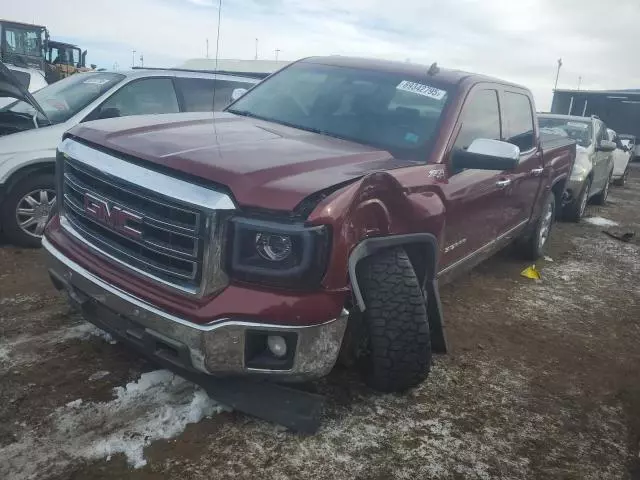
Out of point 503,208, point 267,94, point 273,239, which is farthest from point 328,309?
point 503,208

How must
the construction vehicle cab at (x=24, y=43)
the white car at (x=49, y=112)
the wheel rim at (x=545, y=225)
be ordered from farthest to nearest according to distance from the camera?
the construction vehicle cab at (x=24, y=43) → the wheel rim at (x=545, y=225) → the white car at (x=49, y=112)

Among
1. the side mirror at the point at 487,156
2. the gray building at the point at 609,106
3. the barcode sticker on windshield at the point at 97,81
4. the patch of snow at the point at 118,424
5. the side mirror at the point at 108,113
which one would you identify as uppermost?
the gray building at the point at 609,106

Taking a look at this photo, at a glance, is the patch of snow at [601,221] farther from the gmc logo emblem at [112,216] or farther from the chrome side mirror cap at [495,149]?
the gmc logo emblem at [112,216]

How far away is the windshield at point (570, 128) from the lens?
9308 millimetres

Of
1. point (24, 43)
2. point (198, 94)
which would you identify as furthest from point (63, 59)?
point (198, 94)

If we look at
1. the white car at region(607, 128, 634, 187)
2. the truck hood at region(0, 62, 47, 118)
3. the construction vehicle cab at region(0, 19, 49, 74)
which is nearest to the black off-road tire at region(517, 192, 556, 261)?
the truck hood at region(0, 62, 47, 118)

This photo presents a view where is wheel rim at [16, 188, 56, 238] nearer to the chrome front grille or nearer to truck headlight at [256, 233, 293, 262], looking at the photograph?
the chrome front grille

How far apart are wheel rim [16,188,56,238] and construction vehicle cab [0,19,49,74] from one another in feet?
43.2

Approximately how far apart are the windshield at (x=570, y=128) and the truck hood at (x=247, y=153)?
7.27 m

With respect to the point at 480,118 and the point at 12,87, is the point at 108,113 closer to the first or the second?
the point at 12,87

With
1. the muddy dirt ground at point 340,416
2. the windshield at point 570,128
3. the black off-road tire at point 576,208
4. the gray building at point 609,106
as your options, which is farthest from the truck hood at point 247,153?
the gray building at point 609,106

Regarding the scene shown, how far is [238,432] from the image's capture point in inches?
104

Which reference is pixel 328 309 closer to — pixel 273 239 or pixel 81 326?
pixel 273 239

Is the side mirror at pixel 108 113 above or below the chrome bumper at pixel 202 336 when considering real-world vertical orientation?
above
